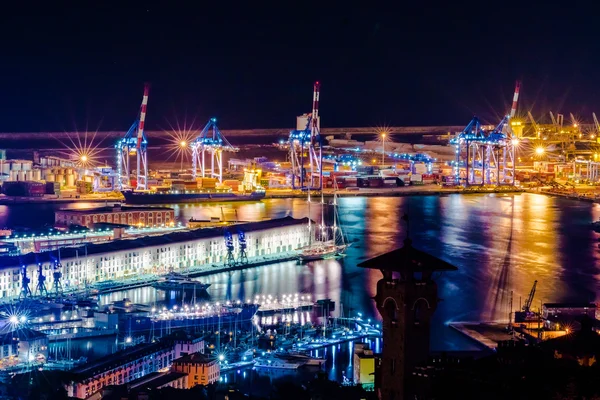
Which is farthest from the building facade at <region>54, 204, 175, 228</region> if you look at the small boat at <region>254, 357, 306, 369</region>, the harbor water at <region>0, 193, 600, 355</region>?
the small boat at <region>254, 357, 306, 369</region>

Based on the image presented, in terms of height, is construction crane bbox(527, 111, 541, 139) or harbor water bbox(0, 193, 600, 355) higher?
construction crane bbox(527, 111, 541, 139)

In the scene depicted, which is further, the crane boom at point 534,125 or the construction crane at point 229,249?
the crane boom at point 534,125

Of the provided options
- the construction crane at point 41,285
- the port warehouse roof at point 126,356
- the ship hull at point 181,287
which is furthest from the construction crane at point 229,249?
the port warehouse roof at point 126,356

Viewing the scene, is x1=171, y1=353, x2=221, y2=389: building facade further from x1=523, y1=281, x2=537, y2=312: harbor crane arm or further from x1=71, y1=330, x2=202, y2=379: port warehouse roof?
x1=523, y1=281, x2=537, y2=312: harbor crane arm

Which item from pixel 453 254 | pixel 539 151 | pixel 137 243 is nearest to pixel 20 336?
pixel 137 243

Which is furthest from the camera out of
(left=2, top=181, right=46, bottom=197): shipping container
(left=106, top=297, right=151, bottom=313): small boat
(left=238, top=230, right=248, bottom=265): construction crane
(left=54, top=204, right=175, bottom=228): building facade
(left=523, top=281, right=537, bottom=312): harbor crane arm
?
(left=2, top=181, right=46, bottom=197): shipping container

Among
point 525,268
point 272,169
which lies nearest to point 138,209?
point 525,268

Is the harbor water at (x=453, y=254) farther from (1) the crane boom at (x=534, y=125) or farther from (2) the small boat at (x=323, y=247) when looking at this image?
(1) the crane boom at (x=534, y=125)
